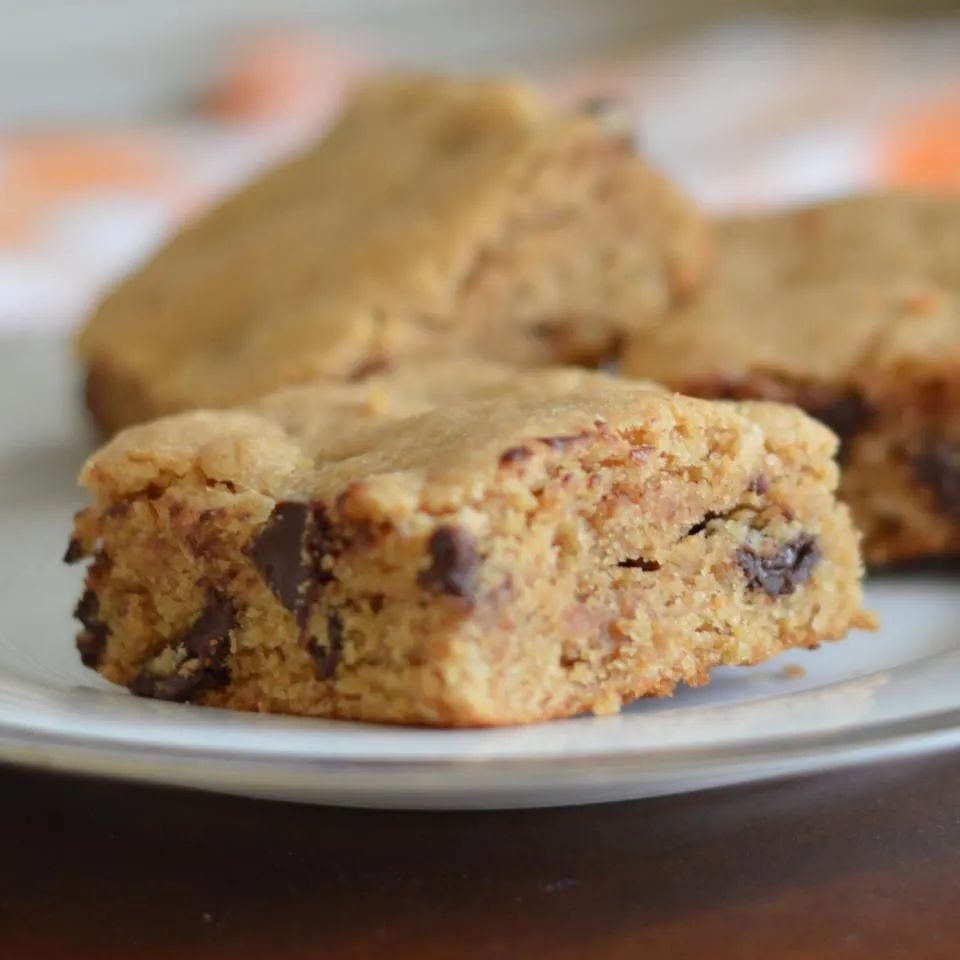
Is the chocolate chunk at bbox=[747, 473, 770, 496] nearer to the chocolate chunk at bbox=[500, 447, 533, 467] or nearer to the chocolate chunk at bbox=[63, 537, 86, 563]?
the chocolate chunk at bbox=[500, 447, 533, 467]

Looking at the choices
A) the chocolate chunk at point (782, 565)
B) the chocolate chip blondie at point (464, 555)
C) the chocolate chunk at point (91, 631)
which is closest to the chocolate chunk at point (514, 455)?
the chocolate chip blondie at point (464, 555)

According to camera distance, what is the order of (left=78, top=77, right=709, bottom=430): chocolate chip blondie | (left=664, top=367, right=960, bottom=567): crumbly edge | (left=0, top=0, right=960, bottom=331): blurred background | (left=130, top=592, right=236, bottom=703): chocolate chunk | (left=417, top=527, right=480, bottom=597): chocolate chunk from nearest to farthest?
(left=417, top=527, right=480, bottom=597): chocolate chunk
(left=130, top=592, right=236, bottom=703): chocolate chunk
(left=664, top=367, right=960, bottom=567): crumbly edge
(left=78, top=77, right=709, bottom=430): chocolate chip blondie
(left=0, top=0, right=960, bottom=331): blurred background

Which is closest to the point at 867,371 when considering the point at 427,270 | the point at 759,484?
the point at 759,484

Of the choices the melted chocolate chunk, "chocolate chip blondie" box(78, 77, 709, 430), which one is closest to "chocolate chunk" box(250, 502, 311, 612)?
the melted chocolate chunk

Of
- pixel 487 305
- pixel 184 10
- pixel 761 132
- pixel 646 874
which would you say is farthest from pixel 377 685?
pixel 184 10

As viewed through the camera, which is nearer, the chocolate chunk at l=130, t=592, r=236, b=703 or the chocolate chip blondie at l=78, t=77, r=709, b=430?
the chocolate chunk at l=130, t=592, r=236, b=703

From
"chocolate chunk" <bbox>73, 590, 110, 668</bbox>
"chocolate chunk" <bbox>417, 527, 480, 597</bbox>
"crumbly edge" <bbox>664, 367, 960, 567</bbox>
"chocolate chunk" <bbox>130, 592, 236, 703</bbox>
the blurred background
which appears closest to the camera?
"chocolate chunk" <bbox>417, 527, 480, 597</bbox>
